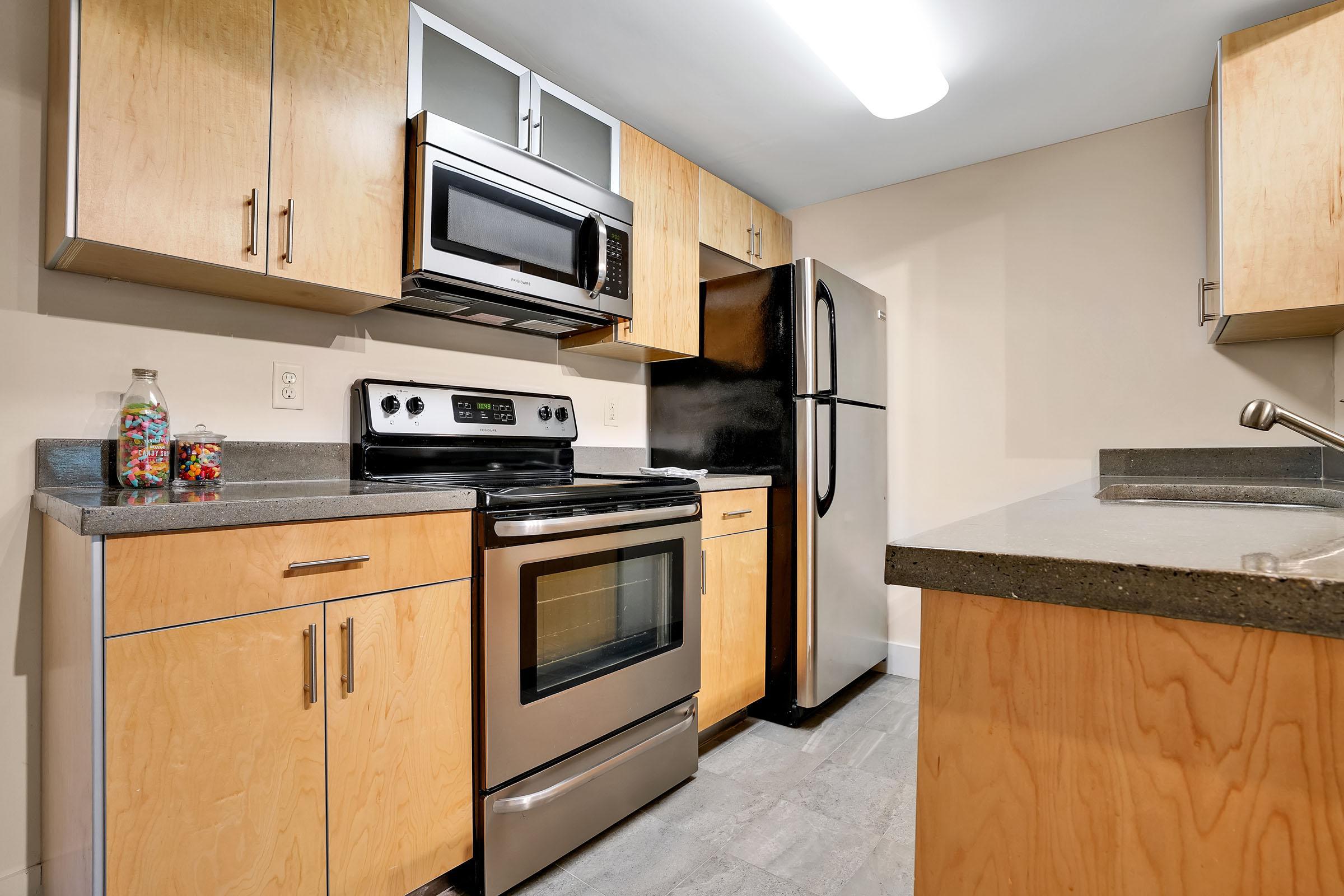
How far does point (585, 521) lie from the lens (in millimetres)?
1669

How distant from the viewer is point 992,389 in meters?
2.89

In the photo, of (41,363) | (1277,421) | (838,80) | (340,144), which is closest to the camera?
(1277,421)

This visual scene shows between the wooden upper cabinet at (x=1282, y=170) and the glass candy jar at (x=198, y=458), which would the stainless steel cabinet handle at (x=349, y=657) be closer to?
the glass candy jar at (x=198, y=458)

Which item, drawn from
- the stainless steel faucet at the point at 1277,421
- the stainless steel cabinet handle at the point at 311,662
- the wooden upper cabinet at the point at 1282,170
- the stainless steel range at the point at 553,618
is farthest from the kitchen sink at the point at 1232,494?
the stainless steel cabinet handle at the point at 311,662

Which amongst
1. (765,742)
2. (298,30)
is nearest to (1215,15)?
(298,30)

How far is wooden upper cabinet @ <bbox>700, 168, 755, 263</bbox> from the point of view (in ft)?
8.98

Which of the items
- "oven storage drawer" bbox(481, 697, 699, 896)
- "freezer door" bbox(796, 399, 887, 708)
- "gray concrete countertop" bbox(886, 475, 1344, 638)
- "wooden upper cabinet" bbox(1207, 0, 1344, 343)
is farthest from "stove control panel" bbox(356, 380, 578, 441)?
"wooden upper cabinet" bbox(1207, 0, 1344, 343)

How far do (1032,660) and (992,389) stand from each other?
253 cm

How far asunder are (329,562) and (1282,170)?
2607mm

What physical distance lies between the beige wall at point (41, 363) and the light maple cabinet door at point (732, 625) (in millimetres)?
1313

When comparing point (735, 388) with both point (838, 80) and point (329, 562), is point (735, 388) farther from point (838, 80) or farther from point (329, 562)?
point (329, 562)

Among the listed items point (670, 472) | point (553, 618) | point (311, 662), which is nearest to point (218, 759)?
point (311, 662)

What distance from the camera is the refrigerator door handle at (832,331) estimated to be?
8.20 ft

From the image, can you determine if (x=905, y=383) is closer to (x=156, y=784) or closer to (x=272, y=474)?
(x=272, y=474)
